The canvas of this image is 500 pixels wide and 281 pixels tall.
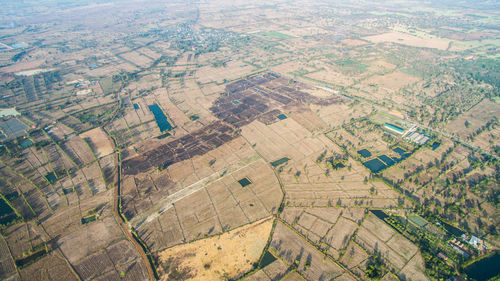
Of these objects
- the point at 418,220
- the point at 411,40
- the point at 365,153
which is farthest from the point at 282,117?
the point at 411,40

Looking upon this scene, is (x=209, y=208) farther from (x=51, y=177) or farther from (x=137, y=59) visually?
(x=137, y=59)

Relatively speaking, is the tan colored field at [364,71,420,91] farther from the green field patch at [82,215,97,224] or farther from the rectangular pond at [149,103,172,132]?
the green field patch at [82,215,97,224]

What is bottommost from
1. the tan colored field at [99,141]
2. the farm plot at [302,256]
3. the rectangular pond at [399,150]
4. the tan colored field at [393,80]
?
the tan colored field at [99,141]

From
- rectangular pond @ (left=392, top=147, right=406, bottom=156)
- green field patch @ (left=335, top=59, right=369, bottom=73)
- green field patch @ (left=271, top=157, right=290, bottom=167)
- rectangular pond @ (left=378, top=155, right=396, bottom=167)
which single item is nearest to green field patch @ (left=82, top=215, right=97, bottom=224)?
green field patch @ (left=271, top=157, right=290, bottom=167)

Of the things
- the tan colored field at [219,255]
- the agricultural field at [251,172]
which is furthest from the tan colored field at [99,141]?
the tan colored field at [219,255]

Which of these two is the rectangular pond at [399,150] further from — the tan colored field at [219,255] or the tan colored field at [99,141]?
the tan colored field at [99,141]
